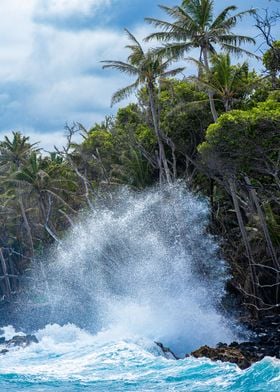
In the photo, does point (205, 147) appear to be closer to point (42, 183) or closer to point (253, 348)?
point (253, 348)

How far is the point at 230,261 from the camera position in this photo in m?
26.1

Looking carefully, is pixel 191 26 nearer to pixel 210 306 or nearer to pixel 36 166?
pixel 210 306

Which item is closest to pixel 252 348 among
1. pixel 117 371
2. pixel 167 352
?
pixel 167 352

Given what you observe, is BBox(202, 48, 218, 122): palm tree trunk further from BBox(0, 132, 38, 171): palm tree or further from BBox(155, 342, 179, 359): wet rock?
BBox(0, 132, 38, 171): palm tree

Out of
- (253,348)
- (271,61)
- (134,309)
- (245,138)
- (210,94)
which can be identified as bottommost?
(253,348)

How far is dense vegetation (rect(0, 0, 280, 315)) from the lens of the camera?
1914 cm

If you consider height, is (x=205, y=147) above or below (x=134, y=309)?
above

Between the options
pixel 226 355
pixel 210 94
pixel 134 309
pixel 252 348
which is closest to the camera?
pixel 226 355

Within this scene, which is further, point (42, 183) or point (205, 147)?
point (42, 183)

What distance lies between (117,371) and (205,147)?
801cm

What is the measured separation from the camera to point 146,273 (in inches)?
989

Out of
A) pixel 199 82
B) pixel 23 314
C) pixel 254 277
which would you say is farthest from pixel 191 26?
pixel 23 314

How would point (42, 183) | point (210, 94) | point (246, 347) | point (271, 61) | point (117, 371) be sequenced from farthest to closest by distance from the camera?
1. point (42, 183)
2. point (210, 94)
3. point (271, 61)
4. point (246, 347)
5. point (117, 371)

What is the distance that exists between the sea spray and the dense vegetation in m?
1.45
